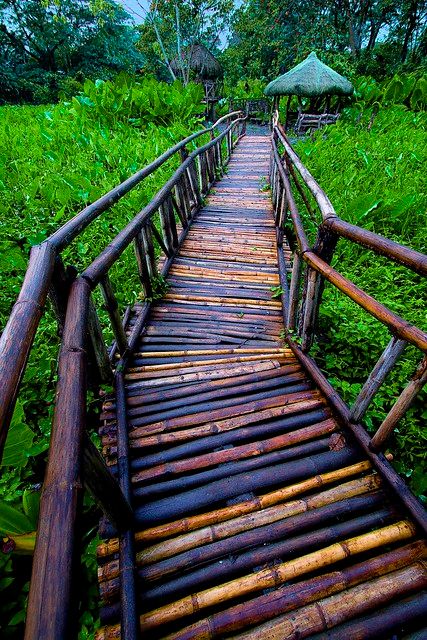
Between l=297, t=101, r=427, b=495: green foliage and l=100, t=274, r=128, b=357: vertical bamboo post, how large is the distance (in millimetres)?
1566

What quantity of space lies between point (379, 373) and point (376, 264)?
9.15ft

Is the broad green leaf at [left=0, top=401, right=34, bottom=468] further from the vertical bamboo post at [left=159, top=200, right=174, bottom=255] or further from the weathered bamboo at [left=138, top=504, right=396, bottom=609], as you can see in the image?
the vertical bamboo post at [left=159, top=200, right=174, bottom=255]

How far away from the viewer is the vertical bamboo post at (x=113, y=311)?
2.09 meters

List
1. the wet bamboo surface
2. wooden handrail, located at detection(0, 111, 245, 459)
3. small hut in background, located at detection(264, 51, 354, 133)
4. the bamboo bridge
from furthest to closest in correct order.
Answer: small hut in background, located at detection(264, 51, 354, 133), the wet bamboo surface, the bamboo bridge, wooden handrail, located at detection(0, 111, 245, 459)

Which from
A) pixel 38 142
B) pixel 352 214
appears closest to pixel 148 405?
pixel 352 214

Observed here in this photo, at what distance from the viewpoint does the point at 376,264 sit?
4.00m

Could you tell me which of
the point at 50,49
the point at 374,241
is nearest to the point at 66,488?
the point at 374,241

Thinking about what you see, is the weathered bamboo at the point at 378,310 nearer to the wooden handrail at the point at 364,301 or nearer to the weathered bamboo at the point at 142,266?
the wooden handrail at the point at 364,301

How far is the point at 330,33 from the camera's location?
18.9 metres

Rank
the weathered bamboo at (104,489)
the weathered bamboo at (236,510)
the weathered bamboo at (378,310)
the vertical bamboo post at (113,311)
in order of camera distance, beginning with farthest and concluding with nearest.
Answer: the vertical bamboo post at (113,311), the weathered bamboo at (236,510), the weathered bamboo at (378,310), the weathered bamboo at (104,489)

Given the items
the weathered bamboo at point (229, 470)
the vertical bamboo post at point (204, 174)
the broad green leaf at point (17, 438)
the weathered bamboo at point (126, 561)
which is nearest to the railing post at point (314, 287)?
the weathered bamboo at point (229, 470)

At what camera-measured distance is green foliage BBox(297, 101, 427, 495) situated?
2.42 m

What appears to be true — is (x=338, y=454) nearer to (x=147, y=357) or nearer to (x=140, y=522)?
(x=140, y=522)

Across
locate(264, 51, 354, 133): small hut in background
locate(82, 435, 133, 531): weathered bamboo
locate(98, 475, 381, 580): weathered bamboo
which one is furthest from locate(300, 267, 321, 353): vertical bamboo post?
locate(264, 51, 354, 133): small hut in background
